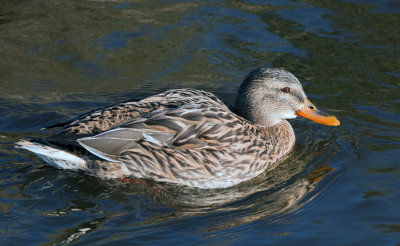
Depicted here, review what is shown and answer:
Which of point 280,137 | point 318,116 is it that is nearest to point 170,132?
point 280,137

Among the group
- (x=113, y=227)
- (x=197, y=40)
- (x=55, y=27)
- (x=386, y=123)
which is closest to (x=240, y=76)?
(x=197, y=40)

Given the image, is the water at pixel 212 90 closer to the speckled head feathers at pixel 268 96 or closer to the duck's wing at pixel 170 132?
the duck's wing at pixel 170 132

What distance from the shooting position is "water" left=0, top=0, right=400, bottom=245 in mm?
6809

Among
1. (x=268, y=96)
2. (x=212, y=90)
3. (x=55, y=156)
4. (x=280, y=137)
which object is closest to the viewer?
(x=55, y=156)

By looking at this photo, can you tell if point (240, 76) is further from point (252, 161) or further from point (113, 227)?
point (113, 227)

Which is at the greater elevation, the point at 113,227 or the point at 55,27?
the point at 55,27

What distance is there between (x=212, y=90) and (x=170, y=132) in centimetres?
271

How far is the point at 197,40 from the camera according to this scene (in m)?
11.5

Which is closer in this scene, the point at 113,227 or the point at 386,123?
the point at 113,227

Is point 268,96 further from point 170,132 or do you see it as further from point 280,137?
→ point 170,132

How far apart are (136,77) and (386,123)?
430 centimetres

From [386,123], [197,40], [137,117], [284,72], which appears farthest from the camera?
[197,40]

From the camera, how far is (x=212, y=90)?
10312mm

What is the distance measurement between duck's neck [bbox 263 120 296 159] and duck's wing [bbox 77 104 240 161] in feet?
2.32
